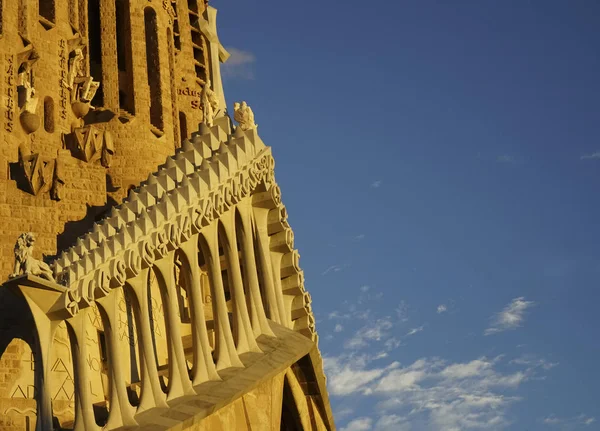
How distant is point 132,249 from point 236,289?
11.9 feet

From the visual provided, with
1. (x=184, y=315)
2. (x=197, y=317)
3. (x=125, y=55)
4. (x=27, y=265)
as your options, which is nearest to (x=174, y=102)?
(x=125, y=55)

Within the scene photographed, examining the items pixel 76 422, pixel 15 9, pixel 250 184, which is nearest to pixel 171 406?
pixel 76 422

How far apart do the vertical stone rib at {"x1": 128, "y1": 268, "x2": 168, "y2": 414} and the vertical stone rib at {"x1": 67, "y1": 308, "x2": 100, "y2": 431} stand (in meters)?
1.32

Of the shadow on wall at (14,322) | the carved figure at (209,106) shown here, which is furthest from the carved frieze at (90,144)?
the shadow on wall at (14,322)

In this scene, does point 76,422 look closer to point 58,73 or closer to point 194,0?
point 58,73

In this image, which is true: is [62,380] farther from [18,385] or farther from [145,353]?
[145,353]

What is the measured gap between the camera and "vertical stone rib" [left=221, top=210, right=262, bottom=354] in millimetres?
26359

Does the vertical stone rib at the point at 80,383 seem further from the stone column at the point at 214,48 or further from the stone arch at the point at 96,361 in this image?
the stone column at the point at 214,48

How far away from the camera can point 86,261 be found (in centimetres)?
2269

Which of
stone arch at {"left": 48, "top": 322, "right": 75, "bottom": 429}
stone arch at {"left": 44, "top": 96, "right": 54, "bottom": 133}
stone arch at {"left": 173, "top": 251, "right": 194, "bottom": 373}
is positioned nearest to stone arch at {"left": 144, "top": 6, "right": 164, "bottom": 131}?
stone arch at {"left": 44, "top": 96, "right": 54, "bottom": 133}

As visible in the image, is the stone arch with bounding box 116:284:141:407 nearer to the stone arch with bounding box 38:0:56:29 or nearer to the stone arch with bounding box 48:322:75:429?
the stone arch with bounding box 48:322:75:429

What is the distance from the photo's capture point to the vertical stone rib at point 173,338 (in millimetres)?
24047

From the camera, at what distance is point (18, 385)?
24.1 meters

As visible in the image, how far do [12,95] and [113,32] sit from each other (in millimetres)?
6744
